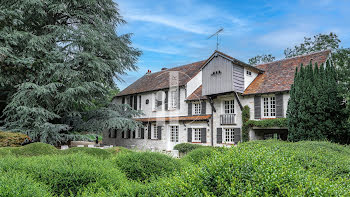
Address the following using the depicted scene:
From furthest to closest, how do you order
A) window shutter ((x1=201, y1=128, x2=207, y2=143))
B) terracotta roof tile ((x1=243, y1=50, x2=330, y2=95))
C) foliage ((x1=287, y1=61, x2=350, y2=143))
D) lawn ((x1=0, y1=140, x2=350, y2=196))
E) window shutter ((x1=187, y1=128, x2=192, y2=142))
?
window shutter ((x1=187, y1=128, x2=192, y2=142)), window shutter ((x1=201, y1=128, x2=207, y2=143)), terracotta roof tile ((x1=243, y1=50, x2=330, y2=95)), foliage ((x1=287, y1=61, x2=350, y2=143)), lawn ((x1=0, y1=140, x2=350, y2=196))

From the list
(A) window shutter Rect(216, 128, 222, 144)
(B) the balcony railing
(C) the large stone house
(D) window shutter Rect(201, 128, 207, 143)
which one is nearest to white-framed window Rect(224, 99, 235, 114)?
(C) the large stone house

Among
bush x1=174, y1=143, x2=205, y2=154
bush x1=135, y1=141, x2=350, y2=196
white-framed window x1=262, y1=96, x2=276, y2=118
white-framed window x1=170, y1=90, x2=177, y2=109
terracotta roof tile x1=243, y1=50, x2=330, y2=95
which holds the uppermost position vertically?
terracotta roof tile x1=243, y1=50, x2=330, y2=95

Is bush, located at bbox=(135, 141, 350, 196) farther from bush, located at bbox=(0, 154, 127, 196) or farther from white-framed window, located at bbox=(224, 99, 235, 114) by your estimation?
white-framed window, located at bbox=(224, 99, 235, 114)

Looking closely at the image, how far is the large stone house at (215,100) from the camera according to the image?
19355mm

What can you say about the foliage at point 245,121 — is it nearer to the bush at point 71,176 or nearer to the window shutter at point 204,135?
the window shutter at point 204,135

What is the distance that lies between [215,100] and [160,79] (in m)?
8.62

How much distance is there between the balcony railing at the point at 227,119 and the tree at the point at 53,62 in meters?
7.51

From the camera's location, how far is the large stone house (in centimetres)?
1935

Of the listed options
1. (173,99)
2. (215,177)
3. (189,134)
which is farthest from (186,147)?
(215,177)

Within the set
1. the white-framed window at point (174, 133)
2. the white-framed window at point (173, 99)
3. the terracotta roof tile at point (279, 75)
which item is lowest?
the white-framed window at point (174, 133)

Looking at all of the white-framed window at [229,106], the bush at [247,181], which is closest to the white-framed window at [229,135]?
the white-framed window at [229,106]

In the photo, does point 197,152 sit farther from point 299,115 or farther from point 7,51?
point 7,51

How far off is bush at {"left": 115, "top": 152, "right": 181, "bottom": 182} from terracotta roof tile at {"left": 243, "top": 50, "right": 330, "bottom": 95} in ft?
44.0

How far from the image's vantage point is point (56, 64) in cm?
1734
